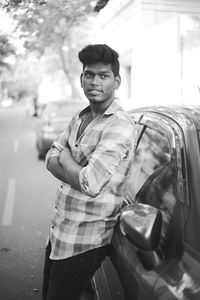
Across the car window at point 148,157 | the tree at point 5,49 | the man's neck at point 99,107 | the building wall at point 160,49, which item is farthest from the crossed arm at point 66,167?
the building wall at point 160,49

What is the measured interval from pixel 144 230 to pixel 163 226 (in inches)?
10.2

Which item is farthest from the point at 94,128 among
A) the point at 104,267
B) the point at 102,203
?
the point at 104,267

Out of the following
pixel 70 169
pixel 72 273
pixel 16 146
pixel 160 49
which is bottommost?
pixel 16 146

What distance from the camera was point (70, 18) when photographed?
4.39m

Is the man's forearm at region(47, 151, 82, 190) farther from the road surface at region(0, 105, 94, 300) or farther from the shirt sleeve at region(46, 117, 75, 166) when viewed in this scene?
the road surface at region(0, 105, 94, 300)

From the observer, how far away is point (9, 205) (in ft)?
22.5

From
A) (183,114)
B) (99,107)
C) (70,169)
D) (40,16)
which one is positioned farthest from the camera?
(40,16)

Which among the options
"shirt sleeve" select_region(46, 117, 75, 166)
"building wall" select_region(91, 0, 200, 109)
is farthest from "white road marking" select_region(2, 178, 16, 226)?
"building wall" select_region(91, 0, 200, 109)

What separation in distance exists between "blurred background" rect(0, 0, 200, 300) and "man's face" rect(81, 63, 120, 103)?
1.13 metres

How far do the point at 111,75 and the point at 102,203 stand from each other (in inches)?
24.0

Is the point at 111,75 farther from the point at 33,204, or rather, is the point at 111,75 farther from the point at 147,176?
the point at 33,204

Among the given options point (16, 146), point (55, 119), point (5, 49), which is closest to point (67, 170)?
point (5, 49)

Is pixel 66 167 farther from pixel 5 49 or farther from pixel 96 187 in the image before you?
pixel 5 49

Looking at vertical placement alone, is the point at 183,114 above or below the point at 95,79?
below
